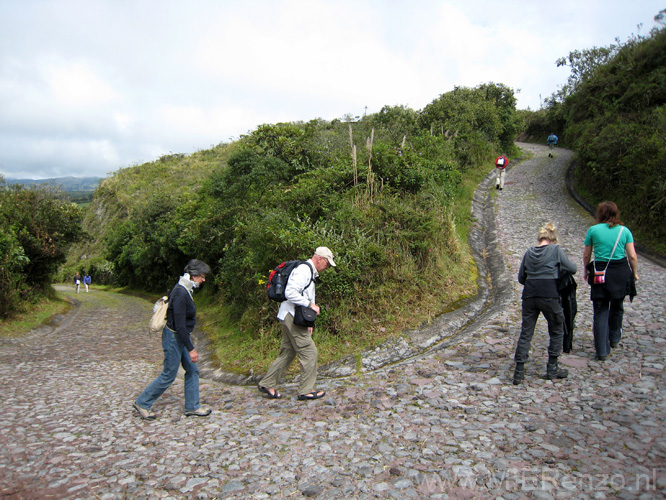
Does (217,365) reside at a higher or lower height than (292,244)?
lower

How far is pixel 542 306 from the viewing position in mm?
5543

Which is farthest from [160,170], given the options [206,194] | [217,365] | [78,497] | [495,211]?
[78,497]

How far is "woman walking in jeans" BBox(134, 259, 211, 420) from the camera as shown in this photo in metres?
5.53

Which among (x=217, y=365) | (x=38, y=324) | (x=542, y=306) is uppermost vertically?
(x=542, y=306)

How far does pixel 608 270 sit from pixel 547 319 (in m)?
1.25

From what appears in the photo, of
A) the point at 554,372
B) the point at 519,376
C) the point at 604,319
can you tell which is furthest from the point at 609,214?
the point at 519,376

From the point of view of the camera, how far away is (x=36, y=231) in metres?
18.7

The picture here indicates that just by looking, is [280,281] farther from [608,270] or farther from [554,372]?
[608,270]

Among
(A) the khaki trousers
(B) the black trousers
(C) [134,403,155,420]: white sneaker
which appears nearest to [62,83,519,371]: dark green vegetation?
(A) the khaki trousers

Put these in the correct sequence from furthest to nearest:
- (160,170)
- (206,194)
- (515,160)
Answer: (160,170) → (515,160) → (206,194)

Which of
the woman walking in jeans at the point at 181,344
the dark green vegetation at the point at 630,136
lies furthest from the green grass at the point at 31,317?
the dark green vegetation at the point at 630,136

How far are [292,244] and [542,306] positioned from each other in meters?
4.78

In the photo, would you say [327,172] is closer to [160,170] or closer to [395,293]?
[395,293]

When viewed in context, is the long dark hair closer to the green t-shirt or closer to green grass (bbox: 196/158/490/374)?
the green t-shirt
